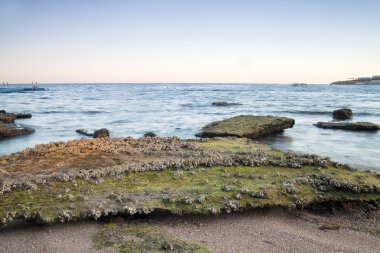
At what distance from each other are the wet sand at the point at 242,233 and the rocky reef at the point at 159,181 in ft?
0.66

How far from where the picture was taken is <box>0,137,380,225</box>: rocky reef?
7059 millimetres

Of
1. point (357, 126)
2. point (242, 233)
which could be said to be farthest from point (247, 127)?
point (242, 233)

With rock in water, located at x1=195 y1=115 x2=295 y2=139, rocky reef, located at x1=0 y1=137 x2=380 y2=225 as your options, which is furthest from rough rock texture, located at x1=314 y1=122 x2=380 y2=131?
rocky reef, located at x1=0 y1=137 x2=380 y2=225

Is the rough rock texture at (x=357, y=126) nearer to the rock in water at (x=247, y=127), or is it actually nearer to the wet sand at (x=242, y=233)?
the rock in water at (x=247, y=127)

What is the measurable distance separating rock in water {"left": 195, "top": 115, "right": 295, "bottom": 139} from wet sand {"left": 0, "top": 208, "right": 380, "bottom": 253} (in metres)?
9.14

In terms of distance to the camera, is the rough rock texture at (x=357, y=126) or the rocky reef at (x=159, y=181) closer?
the rocky reef at (x=159, y=181)

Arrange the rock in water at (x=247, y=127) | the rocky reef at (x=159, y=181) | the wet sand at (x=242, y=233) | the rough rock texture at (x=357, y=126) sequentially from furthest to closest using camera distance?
the rough rock texture at (x=357, y=126)
the rock in water at (x=247, y=127)
the rocky reef at (x=159, y=181)
the wet sand at (x=242, y=233)

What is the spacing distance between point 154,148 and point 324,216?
5.18 metres

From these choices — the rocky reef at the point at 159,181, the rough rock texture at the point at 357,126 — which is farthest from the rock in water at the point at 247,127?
the rocky reef at the point at 159,181

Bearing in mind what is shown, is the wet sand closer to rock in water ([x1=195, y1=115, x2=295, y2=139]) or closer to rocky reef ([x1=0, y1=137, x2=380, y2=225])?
rocky reef ([x1=0, y1=137, x2=380, y2=225])

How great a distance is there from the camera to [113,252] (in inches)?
232

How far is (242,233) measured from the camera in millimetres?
6695

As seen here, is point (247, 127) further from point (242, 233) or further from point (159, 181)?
point (242, 233)

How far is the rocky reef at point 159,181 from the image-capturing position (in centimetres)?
706
